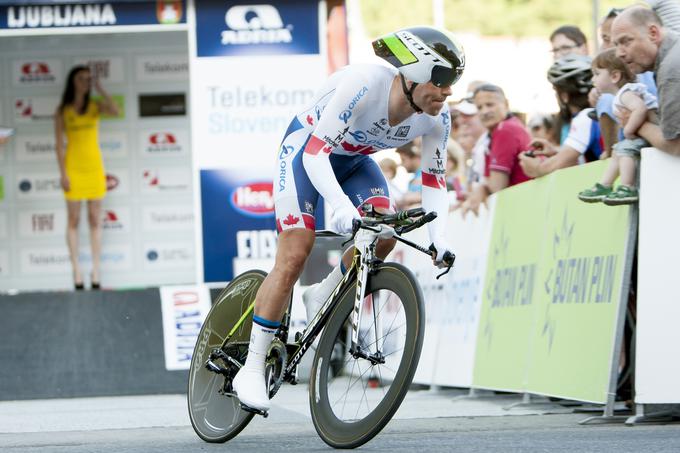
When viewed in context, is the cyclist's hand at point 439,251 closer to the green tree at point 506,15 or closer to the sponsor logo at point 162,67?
the sponsor logo at point 162,67

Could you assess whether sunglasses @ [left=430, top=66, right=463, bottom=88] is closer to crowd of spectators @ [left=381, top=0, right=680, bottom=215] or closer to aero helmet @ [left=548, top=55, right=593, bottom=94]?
crowd of spectators @ [left=381, top=0, right=680, bottom=215]

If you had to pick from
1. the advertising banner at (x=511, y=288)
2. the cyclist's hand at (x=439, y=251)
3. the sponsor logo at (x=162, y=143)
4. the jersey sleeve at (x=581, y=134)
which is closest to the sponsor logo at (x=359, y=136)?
the cyclist's hand at (x=439, y=251)

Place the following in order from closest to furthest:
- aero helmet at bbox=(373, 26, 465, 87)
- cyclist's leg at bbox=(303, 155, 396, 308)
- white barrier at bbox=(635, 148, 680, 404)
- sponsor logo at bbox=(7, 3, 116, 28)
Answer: aero helmet at bbox=(373, 26, 465, 87), cyclist's leg at bbox=(303, 155, 396, 308), white barrier at bbox=(635, 148, 680, 404), sponsor logo at bbox=(7, 3, 116, 28)

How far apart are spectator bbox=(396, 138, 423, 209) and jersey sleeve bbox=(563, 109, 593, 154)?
357cm

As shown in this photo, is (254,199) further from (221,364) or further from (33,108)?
(221,364)

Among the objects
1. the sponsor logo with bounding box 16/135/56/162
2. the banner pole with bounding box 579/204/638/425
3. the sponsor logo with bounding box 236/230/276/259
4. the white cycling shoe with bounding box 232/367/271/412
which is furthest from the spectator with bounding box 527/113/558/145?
the sponsor logo with bounding box 16/135/56/162

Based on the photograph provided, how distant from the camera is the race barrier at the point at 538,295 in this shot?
7.37 m

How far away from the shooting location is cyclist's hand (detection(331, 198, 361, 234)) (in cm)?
570

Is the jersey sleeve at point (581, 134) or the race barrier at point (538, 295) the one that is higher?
the jersey sleeve at point (581, 134)

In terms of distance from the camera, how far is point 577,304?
780cm

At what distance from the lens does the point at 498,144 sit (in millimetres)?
9742

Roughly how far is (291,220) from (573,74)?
3239 mm

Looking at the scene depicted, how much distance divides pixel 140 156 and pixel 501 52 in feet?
109

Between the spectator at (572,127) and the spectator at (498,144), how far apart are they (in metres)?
0.60
